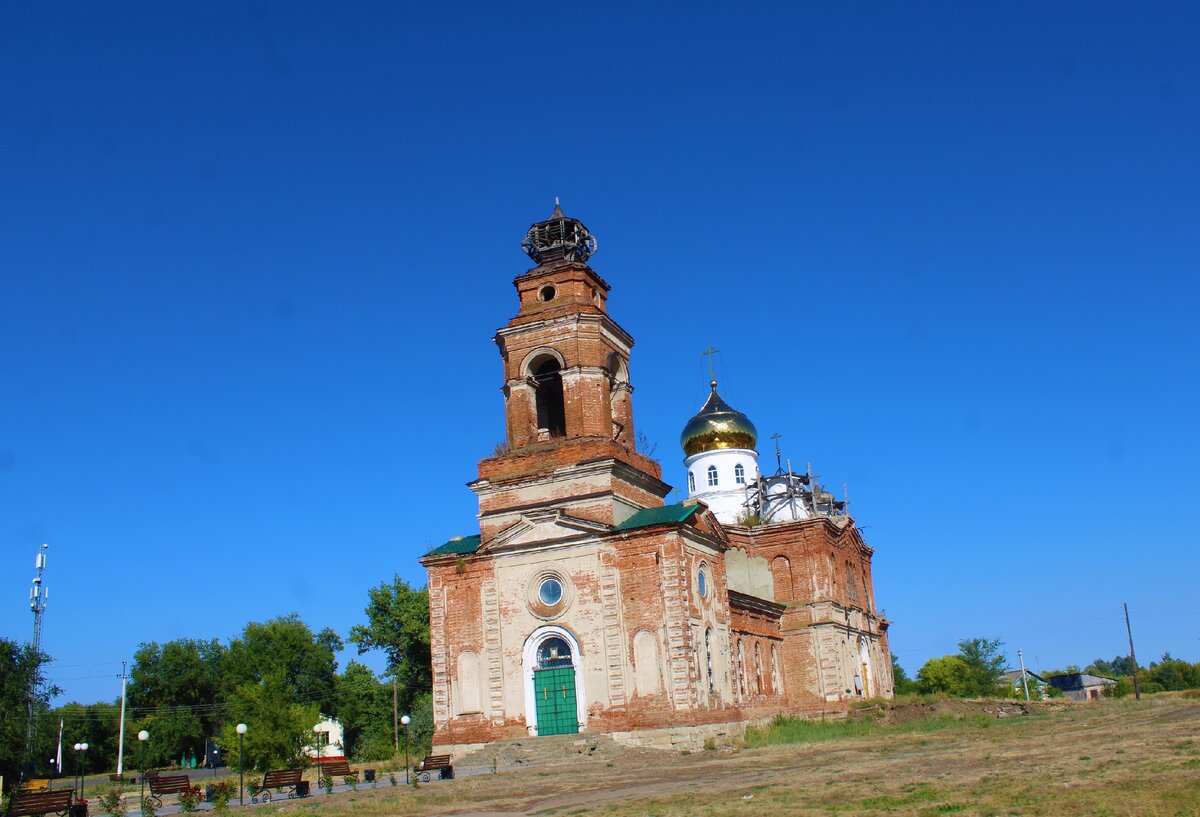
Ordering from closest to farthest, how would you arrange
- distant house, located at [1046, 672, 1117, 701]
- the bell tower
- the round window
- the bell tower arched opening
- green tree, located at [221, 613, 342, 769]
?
the round window < the bell tower < the bell tower arched opening < green tree, located at [221, 613, 342, 769] < distant house, located at [1046, 672, 1117, 701]

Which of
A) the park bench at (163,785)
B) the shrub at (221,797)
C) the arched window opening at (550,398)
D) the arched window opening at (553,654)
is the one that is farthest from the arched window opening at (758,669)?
the shrub at (221,797)

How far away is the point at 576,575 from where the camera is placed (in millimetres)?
32344

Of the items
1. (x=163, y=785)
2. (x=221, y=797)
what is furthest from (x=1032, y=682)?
(x=221, y=797)

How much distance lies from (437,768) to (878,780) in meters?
15.0

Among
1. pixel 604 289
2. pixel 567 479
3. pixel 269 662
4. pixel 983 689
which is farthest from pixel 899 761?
pixel 983 689

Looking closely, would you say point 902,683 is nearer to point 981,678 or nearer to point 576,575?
point 981,678

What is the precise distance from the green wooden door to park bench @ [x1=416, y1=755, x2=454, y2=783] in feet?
9.92

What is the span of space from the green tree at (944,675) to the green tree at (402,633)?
3920 centimetres

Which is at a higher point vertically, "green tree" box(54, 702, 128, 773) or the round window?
the round window

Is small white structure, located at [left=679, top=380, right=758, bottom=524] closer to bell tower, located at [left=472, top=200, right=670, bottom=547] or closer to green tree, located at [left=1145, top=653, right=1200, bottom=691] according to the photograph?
bell tower, located at [left=472, top=200, right=670, bottom=547]

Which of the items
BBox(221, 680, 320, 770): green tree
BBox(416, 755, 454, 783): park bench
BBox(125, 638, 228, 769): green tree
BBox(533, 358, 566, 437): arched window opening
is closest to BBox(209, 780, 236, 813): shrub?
BBox(416, 755, 454, 783): park bench

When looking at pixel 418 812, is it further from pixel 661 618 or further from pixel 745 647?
pixel 745 647

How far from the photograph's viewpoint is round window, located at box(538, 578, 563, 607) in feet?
107

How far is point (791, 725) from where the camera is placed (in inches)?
1438
